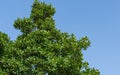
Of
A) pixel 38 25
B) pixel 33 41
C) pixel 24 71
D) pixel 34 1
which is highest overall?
pixel 34 1

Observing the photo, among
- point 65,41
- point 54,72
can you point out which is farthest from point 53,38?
point 54,72

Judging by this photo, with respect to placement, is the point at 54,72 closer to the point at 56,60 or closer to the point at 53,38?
the point at 56,60

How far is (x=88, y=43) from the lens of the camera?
38938 mm

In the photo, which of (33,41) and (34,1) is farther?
(34,1)

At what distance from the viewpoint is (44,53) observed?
123 ft

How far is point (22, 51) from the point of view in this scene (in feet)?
123

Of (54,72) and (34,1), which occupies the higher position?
(34,1)

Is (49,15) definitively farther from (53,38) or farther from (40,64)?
(40,64)

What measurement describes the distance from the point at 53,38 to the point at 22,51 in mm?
4011

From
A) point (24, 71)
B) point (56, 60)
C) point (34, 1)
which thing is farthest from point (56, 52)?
point (34, 1)

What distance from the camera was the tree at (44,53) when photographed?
3706cm

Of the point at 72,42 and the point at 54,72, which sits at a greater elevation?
the point at 72,42

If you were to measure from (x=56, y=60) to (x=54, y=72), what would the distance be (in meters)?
1.33

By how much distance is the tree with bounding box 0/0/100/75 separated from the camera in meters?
37.1
